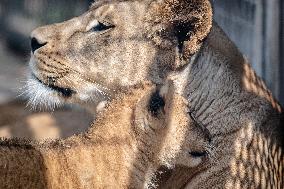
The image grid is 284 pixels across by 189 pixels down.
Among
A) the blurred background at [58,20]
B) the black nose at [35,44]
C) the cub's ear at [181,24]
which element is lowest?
the blurred background at [58,20]

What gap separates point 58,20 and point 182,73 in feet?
13.3

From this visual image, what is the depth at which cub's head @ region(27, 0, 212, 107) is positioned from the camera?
4.27m

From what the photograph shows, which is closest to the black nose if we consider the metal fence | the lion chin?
the lion chin

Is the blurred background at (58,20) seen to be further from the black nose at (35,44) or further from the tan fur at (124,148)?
the tan fur at (124,148)

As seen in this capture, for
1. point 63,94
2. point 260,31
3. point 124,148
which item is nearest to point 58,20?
point 260,31

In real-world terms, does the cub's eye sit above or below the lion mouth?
above

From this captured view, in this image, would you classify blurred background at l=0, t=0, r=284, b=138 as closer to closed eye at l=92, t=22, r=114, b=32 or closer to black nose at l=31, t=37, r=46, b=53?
black nose at l=31, t=37, r=46, b=53

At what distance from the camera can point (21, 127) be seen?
6.08 meters

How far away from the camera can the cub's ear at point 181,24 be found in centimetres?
410

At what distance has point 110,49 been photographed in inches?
176

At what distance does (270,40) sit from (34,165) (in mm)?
4121

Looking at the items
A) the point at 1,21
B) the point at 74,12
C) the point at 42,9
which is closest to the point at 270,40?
the point at 74,12

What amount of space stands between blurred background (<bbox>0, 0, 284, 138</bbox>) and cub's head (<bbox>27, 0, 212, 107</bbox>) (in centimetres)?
109

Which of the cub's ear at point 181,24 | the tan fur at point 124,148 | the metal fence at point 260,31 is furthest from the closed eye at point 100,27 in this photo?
the metal fence at point 260,31
